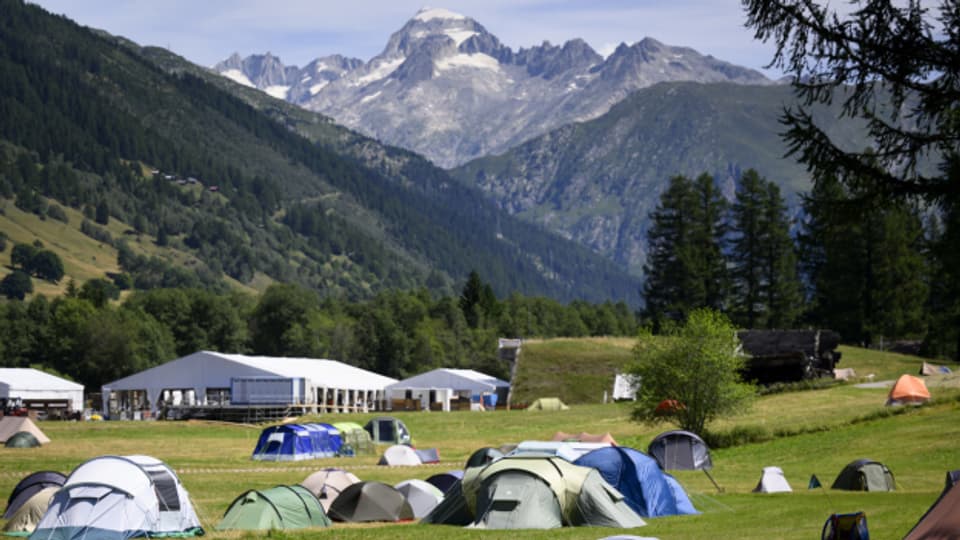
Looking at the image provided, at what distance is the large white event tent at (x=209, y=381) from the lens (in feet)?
304

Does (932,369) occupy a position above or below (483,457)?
above

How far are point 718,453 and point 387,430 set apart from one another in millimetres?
20977

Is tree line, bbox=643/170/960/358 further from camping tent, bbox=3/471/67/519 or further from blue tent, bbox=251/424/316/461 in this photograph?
camping tent, bbox=3/471/67/519

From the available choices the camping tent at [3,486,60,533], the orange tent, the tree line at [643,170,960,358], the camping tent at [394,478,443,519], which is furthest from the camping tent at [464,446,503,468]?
the tree line at [643,170,960,358]

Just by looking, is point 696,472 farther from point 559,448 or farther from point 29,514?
point 29,514

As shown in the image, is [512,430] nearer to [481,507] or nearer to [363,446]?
[363,446]

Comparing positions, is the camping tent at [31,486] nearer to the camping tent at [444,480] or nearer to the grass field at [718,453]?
the grass field at [718,453]

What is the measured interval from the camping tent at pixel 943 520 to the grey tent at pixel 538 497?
39.8 ft

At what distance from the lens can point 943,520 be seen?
1528 centimetres

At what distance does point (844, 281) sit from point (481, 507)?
6713 centimetres

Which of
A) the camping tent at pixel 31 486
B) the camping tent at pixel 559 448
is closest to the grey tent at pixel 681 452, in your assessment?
the camping tent at pixel 559 448

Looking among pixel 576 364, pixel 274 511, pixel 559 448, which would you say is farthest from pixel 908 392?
pixel 576 364

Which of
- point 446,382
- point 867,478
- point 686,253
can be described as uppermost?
point 686,253

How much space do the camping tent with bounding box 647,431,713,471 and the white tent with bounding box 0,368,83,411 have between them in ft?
205
